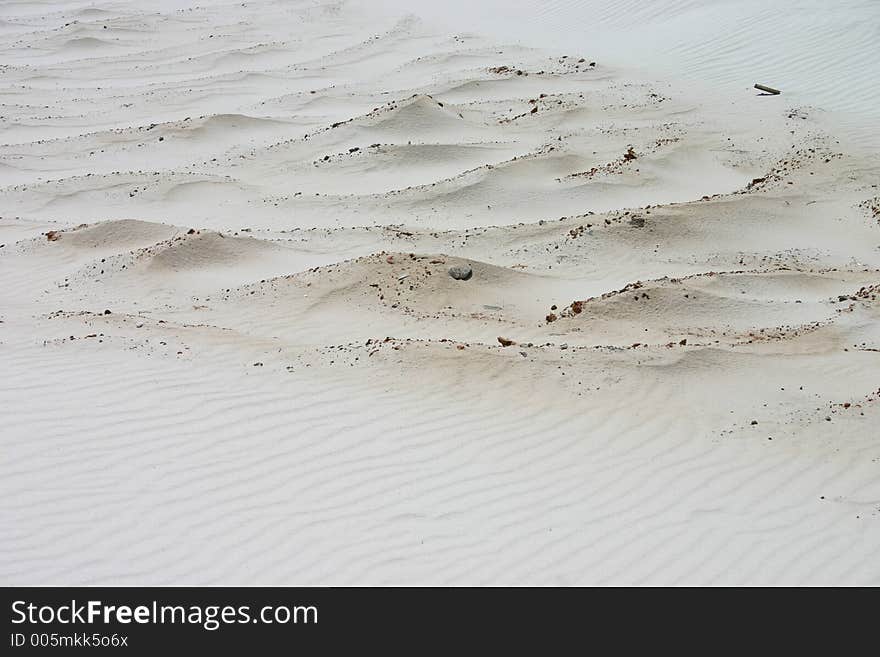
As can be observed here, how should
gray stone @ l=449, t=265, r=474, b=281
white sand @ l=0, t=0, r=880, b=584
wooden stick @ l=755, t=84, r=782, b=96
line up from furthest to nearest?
wooden stick @ l=755, t=84, r=782, b=96, gray stone @ l=449, t=265, r=474, b=281, white sand @ l=0, t=0, r=880, b=584

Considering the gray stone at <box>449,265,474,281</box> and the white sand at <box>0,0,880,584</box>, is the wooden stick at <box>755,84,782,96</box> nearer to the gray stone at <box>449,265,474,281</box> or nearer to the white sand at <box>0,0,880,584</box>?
the white sand at <box>0,0,880,584</box>

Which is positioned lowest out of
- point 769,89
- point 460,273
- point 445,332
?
point 445,332

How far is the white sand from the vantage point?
5.20m

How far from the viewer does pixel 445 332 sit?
7875 millimetres

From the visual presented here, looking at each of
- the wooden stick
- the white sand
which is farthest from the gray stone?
the wooden stick

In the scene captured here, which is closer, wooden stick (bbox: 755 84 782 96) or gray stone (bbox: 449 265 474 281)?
gray stone (bbox: 449 265 474 281)

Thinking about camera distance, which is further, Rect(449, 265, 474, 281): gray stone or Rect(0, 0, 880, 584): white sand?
Rect(449, 265, 474, 281): gray stone

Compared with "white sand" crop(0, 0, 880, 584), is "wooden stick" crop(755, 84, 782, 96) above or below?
above

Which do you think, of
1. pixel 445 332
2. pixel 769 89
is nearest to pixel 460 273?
pixel 445 332

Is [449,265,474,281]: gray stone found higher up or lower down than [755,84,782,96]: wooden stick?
lower down

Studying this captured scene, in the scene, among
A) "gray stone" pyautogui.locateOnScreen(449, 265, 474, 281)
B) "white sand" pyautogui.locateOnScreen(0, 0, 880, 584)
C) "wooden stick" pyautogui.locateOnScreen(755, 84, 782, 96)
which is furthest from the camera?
"wooden stick" pyautogui.locateOnScreen(755, 84, 782, 96)

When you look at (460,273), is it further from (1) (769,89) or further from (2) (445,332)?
(1) (769,89)
